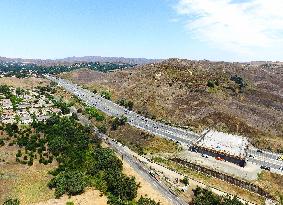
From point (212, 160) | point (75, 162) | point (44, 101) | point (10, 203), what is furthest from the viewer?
point (44, 101)

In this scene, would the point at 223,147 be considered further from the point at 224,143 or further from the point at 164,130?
the point at 164,130

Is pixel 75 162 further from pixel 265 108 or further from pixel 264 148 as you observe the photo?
pixel 265 108

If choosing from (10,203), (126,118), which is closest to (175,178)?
(10,203)

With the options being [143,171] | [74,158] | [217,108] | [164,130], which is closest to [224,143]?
[164,130]

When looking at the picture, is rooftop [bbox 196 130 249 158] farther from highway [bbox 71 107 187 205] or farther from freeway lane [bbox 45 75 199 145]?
highway [bbox 71 107 187 205]

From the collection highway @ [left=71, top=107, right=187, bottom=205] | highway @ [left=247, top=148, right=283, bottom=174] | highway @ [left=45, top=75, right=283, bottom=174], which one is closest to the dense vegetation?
highway @ [left=71, top=107, right=187, bottom=205]

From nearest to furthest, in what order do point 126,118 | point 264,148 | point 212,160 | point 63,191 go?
1. point 63,191
2. point 212,160
3. point 264,148
4. point 126,118

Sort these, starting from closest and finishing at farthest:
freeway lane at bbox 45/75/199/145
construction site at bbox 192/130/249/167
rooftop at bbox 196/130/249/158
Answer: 1. construction site at bbox 192/130/249/167
2. rooftop at bbox 196/130/249/158
3. freeway lane at bbox 45/75/199/145

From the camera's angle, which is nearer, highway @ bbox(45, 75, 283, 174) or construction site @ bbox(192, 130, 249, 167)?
construction site @ bbox(192, 130, 249, 167)
